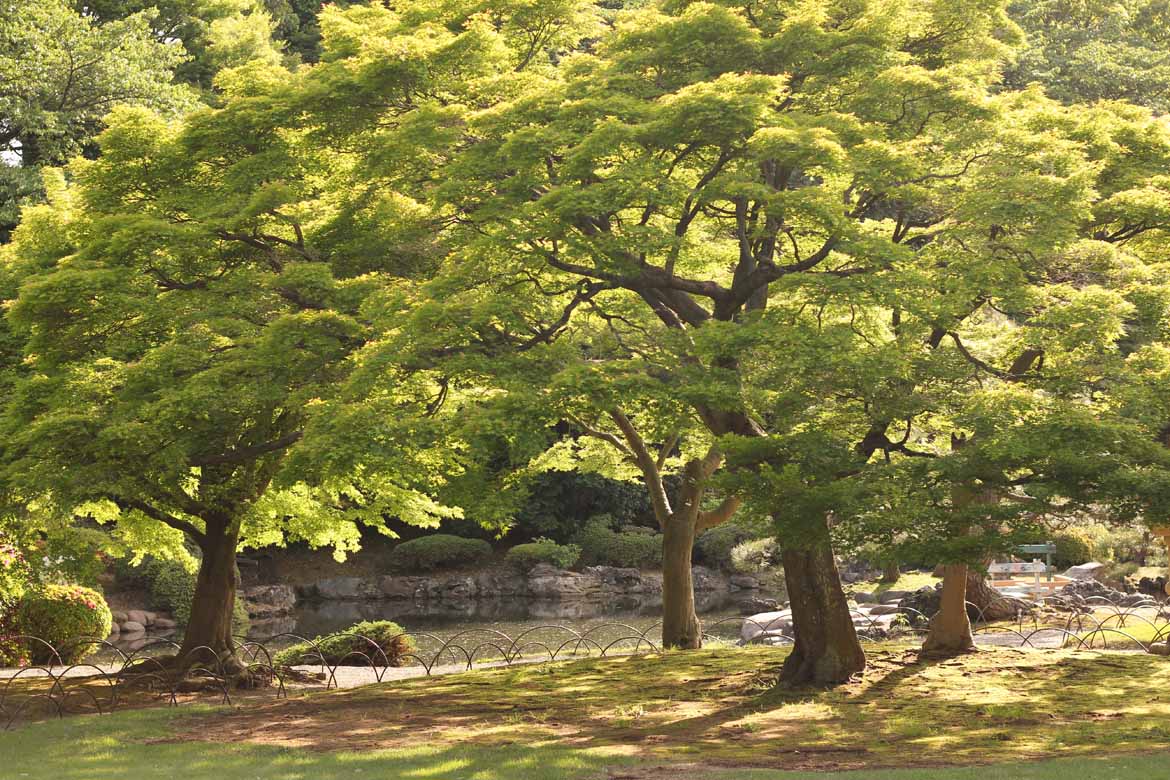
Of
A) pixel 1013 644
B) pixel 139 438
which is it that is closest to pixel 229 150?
pixel 139 438

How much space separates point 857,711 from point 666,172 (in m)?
6.68

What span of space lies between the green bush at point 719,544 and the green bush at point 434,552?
736 cm

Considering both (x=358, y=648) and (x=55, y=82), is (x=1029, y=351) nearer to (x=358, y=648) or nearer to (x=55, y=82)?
(x=358, y=648)

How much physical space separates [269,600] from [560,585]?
9.20 meters

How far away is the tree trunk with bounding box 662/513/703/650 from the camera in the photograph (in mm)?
19172

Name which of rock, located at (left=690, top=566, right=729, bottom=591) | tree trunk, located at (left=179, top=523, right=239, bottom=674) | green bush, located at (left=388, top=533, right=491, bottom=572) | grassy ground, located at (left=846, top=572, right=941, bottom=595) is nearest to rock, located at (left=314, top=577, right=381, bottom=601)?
green bush, located at (left=388, top=533, right=491, bottom=572)

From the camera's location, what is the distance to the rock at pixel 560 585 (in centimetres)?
3709

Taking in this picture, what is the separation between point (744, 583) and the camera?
1469 inches

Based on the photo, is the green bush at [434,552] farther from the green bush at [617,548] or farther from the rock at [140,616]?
the rock at [140,616]

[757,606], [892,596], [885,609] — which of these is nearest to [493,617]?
[757,606]

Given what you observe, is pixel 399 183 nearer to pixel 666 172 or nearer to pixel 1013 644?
pixel 666 172

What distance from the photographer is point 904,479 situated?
11.4 m

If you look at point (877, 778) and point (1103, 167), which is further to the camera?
point (1103, 167)

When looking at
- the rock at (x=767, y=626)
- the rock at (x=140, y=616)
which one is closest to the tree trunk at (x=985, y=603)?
the rock at (x=767, y=626)
